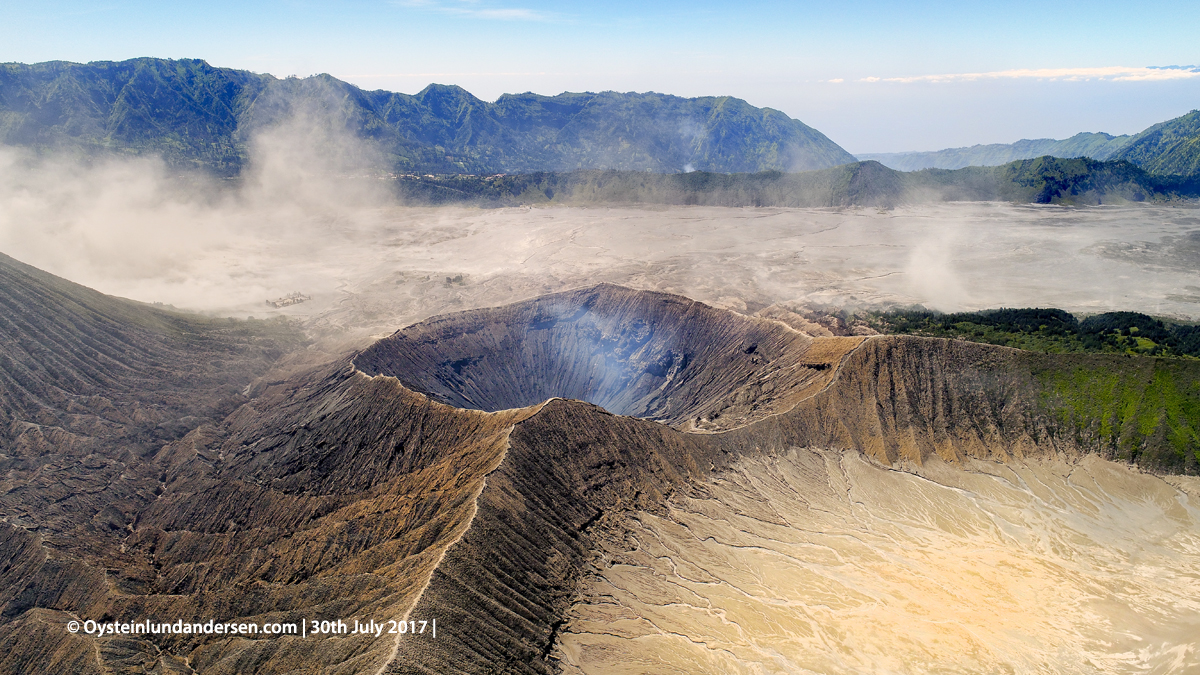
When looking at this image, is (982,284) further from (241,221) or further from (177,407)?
(241,221)

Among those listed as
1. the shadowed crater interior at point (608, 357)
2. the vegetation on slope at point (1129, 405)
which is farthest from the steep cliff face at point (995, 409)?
the shadowed crater interior at point (608, 357)

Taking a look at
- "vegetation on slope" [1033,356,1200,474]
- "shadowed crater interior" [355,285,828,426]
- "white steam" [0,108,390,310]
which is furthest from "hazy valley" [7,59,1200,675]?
"white steam" [0,108,390,310]

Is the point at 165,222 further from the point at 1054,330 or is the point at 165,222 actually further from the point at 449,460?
the point at 1054,330

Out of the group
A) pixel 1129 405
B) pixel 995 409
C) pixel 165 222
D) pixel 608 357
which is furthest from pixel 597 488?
pixel 165 222

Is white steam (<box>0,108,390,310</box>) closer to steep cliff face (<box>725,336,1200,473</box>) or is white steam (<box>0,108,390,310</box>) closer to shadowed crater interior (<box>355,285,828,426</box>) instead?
shadowed crater interior (<box>355,285,828,426</box>)

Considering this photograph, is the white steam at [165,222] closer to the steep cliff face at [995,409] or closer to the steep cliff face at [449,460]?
the steep cliff face at [449,460]

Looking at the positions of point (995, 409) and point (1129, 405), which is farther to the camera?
point (995, 409)
